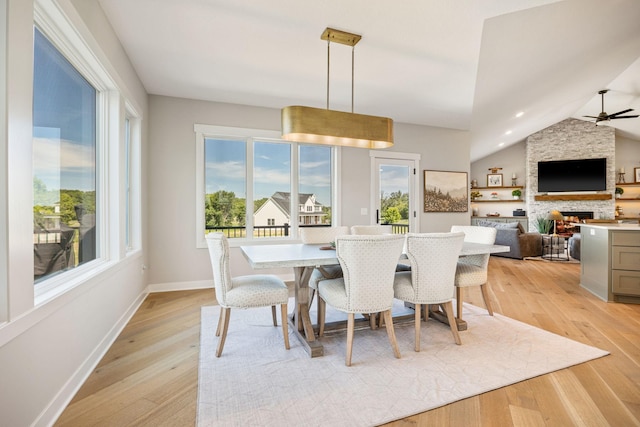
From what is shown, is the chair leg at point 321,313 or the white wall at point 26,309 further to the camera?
the chair leg at point 321,313

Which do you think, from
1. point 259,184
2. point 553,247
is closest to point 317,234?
point 259,184

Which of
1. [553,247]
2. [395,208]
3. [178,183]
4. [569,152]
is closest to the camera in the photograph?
[178,183]

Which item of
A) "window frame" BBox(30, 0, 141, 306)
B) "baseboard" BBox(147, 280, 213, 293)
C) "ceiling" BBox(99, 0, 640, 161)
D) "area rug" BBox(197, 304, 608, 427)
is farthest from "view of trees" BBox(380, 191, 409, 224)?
"window frame" BBox(30, 0, 141, 306)

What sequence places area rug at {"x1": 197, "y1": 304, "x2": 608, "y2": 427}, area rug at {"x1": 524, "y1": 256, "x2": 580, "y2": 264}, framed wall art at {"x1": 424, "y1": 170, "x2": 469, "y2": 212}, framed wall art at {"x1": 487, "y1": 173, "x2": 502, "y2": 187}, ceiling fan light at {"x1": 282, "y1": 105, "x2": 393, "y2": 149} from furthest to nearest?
1. framed wall art at {"x1": 487, "y1": 173, "x2": 502, "y2": 187}
2. area rug at {"x1": 524, "y1": 256, "x2": 580, "y2": 264}
3. framed wall art at {"x1": 424, "y1": 170, "x2": 469, "y2": 212}
4. ceiling fan light at {"x1": 282, "y1": 105, "x2": 393, "y2": 149}
5. area rug at {"x1": 197, "y1": 304, "x2": 608, "y2": 427}

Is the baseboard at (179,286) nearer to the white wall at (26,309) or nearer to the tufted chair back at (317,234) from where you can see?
the tufted chair back at (317,234)

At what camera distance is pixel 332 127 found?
2.68 meters

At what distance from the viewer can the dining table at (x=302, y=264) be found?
2.30 metres

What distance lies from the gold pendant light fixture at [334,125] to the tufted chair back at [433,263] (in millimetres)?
974

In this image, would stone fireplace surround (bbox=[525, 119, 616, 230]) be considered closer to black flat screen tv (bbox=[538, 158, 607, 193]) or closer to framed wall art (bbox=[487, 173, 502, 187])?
black flat screen tv (bbox=[538, 158, 607, 193])

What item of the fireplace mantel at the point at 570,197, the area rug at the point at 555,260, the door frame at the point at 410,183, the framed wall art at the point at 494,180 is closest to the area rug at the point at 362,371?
the door frame at the point at 410,183

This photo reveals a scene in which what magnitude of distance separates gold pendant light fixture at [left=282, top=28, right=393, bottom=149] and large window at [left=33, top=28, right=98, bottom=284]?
4.78 ft

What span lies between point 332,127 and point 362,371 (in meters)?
1.83

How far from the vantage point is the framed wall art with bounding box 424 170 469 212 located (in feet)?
19.3

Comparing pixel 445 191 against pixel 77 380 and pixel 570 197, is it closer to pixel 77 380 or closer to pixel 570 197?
pixel 77 380
